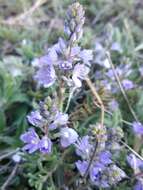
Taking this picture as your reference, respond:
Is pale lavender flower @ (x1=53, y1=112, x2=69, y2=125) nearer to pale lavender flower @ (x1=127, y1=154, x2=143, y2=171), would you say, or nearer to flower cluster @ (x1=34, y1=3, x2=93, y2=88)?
flower cluster @ (x1=34, y1=3, x2=93, y2=88)

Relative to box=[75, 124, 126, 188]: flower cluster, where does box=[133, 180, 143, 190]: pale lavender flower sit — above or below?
below

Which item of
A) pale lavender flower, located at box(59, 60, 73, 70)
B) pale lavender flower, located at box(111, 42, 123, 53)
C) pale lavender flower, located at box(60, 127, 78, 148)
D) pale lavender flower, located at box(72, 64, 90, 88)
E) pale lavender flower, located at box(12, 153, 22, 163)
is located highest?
pale lavender flower, located at box(111, 42, 123, 53)

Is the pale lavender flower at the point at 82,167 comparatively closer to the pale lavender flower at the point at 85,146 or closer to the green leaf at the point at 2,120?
the pale lavender flower at the point at 85,146

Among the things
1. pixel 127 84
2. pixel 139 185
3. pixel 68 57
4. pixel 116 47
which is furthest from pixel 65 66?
pixel 116 47

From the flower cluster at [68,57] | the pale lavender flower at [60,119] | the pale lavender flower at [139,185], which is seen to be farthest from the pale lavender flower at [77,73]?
the pale lavender flower at [139,185]

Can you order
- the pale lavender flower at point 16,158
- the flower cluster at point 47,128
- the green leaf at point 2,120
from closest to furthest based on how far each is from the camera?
the flower cluster at point 47,128
the pale lavender flower at point 16,158
the green leaf at point 2,120

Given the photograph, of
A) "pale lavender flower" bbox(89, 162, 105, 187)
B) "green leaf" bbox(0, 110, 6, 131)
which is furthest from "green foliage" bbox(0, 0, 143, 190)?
"pale lavender flower" bbox(89, 162, 105, 187)

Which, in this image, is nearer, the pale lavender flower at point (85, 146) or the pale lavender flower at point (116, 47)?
the pale lavender flower at point (85, 146)

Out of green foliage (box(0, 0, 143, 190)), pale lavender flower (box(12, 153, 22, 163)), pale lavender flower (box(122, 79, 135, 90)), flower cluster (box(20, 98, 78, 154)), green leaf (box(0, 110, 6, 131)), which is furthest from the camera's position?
pale lavender flower (box(122, 79, 135, 90))

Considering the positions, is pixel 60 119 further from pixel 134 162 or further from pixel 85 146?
pixel 134 162
